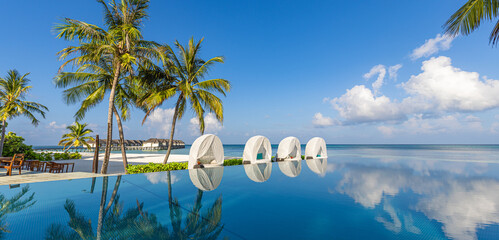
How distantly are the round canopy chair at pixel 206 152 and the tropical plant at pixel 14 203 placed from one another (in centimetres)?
588

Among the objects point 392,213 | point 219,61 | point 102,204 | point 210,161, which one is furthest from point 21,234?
point 219,61

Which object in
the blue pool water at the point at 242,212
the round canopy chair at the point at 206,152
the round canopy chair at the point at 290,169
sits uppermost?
the round canopy chair at the point at 206,152

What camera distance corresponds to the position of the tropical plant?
3984mm

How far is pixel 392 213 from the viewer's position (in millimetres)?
4559

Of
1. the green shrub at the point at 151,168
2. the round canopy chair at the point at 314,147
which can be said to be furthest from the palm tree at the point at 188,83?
Answer: the round canopy chair at the point at 314,147

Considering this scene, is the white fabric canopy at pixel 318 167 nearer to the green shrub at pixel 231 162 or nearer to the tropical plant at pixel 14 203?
the green shrub at pixel 231 162

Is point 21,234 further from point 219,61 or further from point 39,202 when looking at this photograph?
point 219,61

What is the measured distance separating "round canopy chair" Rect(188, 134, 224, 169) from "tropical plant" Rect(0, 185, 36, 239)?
588 centimetres

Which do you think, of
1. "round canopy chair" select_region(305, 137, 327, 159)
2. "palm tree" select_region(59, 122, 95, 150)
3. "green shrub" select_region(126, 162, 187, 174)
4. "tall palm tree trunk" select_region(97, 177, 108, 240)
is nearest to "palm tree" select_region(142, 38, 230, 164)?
"green shrub" select_region(126, 162, 187, 174)

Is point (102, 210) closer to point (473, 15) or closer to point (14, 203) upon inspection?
point (14, 203)

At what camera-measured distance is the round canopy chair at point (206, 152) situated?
10.7 meters

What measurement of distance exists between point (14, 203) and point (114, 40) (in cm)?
756

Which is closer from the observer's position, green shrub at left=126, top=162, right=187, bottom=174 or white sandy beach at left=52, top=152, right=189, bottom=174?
green shrub at left=126, top=162, right=187, bottom=174

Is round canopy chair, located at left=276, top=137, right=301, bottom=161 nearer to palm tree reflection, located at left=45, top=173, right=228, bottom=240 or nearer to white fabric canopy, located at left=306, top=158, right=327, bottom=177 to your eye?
white fabric canopy, located at left=306, top=158, right=327, bottom=177
